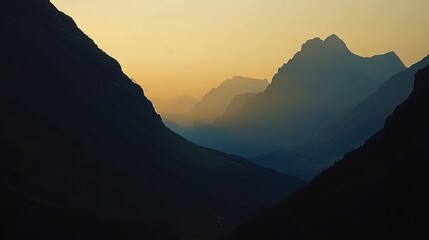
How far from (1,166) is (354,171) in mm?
85303

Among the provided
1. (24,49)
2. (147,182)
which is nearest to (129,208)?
(147,182)

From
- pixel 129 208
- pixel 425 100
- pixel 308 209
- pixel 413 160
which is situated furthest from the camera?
pixel 129 208

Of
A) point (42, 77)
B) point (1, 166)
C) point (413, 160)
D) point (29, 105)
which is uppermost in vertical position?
point (42, 77)

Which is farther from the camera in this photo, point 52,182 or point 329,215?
point 52,182

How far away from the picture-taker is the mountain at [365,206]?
4075cm

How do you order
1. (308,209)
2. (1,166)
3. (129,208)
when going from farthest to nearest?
(129,208), (1,166), (308,209)

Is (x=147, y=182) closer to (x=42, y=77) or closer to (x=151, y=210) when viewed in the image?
(x=151, y=210)

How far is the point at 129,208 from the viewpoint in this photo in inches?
5773

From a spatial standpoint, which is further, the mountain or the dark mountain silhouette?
the dark mountain silhouette

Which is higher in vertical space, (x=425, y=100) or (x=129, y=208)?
(x=425, y=100)

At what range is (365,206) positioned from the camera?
147 feet

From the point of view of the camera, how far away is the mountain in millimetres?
40750

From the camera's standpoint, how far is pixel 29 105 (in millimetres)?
165625

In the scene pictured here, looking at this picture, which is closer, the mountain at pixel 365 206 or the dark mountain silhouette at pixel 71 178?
the mountain at pixel 365 206
